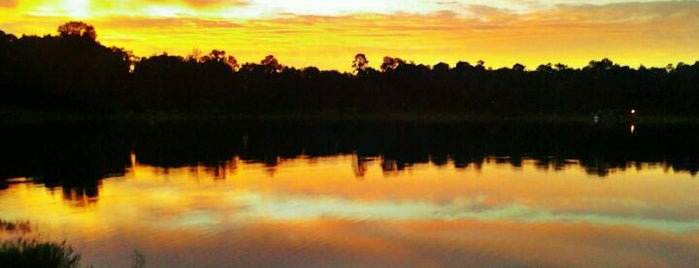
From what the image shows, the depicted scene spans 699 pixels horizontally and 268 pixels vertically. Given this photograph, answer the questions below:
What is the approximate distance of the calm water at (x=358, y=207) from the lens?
1689 cm

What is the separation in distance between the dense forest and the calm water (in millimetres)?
76302

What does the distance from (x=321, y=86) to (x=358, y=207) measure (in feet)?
388

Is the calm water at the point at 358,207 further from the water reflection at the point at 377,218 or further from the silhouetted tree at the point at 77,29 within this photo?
the silhouetted tree at the point at 77,29

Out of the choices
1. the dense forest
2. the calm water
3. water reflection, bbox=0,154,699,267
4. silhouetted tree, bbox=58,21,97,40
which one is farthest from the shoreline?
water reflection, bbox=0,154,699,267

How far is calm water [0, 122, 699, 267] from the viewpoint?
16.9 meters

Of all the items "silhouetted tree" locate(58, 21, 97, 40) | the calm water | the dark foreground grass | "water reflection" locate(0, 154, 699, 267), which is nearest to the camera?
the dark foreground grass

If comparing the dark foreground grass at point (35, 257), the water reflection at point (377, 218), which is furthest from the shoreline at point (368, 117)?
the dark foreground grass at point (35, 257)

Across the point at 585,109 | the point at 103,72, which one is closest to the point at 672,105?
the point at 585,109

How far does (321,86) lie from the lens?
141375 millimetres

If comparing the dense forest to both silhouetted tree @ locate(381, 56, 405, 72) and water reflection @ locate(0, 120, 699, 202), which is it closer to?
silhouetted tree @ locate(381, 56, 405, 72)

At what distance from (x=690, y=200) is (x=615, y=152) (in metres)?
22.8

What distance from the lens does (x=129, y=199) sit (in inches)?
985

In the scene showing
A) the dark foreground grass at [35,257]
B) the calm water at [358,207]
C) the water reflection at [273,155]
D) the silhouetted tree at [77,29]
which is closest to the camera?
the dark foreground grass at [35,257]

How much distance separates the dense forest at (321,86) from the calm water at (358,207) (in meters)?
76.3
